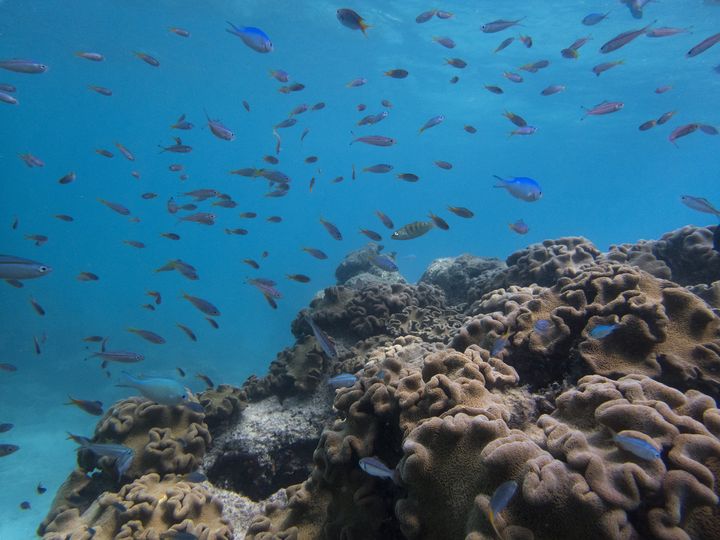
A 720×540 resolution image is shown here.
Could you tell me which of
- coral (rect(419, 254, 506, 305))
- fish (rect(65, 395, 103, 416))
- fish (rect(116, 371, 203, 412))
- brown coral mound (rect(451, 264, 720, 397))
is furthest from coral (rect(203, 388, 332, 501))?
coral (rect(419, 254, 506, 305))

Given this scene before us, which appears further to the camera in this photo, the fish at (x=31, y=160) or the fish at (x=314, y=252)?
the fish at (x=31, y=160)

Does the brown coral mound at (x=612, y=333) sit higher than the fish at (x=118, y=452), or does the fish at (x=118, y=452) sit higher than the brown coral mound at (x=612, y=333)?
the brown coral mound at (x=612, y=333)

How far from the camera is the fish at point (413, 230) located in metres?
7.02

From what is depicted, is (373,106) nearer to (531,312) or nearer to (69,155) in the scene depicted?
(531,312)

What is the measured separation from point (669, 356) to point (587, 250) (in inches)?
150

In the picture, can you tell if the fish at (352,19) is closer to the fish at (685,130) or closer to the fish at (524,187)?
the fish at (524,187)

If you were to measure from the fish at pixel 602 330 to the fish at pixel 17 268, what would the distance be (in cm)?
617

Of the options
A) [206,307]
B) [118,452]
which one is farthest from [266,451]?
[206,307]

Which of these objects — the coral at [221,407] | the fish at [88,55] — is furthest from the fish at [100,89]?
the coral at [221,407]

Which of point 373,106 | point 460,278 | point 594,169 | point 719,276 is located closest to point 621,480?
point 719,276

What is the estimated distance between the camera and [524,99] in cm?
4359

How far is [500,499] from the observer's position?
78.1 inches

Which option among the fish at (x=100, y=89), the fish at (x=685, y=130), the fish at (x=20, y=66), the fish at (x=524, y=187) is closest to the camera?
the fish at (x=524, y=187)

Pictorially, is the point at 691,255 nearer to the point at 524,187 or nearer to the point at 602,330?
the point at 524,187
